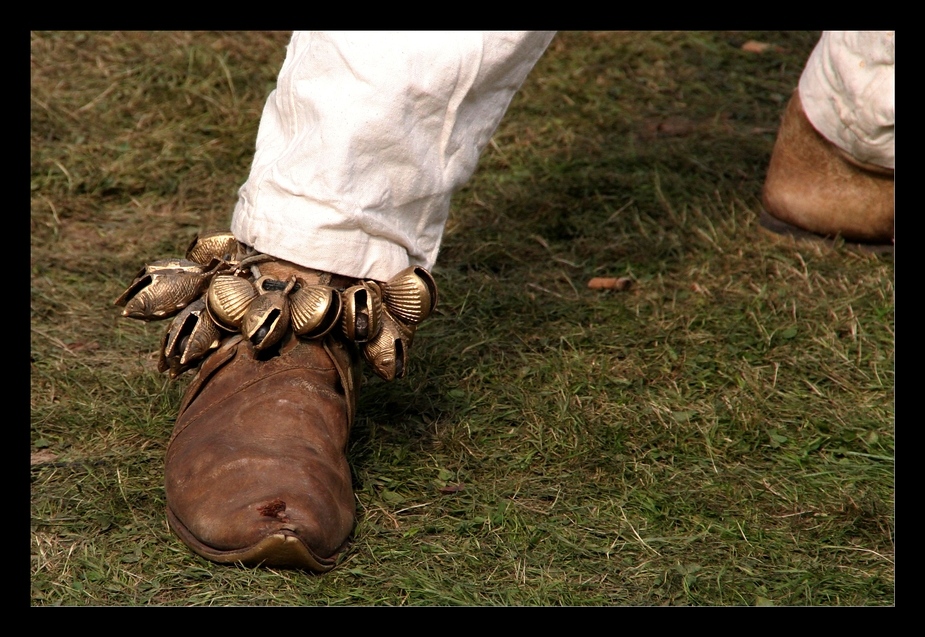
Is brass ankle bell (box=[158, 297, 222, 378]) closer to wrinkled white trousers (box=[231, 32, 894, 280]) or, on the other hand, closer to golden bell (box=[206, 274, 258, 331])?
golden bell (box=[206, 274, 258, 331])

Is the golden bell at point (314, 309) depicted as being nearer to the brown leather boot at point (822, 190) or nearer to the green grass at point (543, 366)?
the green grass at point (543, 366)

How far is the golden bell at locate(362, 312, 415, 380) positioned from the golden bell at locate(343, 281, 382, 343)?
0.02 metres

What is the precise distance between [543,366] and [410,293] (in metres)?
0.58

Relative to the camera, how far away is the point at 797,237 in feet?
9.28

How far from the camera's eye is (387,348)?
175 centimetres

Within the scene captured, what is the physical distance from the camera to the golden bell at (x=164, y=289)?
171 cm

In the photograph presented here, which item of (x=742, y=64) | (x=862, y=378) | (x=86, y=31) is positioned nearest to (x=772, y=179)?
(x=862, y=378)

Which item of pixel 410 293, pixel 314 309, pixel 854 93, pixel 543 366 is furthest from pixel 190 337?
pixel 854 93

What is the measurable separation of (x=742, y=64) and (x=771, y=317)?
1681mm

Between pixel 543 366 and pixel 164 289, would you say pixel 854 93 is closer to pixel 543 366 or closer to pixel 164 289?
pixel 543 366

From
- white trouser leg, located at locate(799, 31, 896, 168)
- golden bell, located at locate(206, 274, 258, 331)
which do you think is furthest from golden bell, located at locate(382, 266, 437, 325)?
white trouser leg, located at locate(799, 31, 896, 168)

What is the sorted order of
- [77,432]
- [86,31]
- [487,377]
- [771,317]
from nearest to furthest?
[77,432]
[487,377]
[771,317]
[86,31]

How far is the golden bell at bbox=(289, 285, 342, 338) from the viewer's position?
165 cm

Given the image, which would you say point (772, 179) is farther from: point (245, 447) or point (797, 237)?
point (245, 447)
